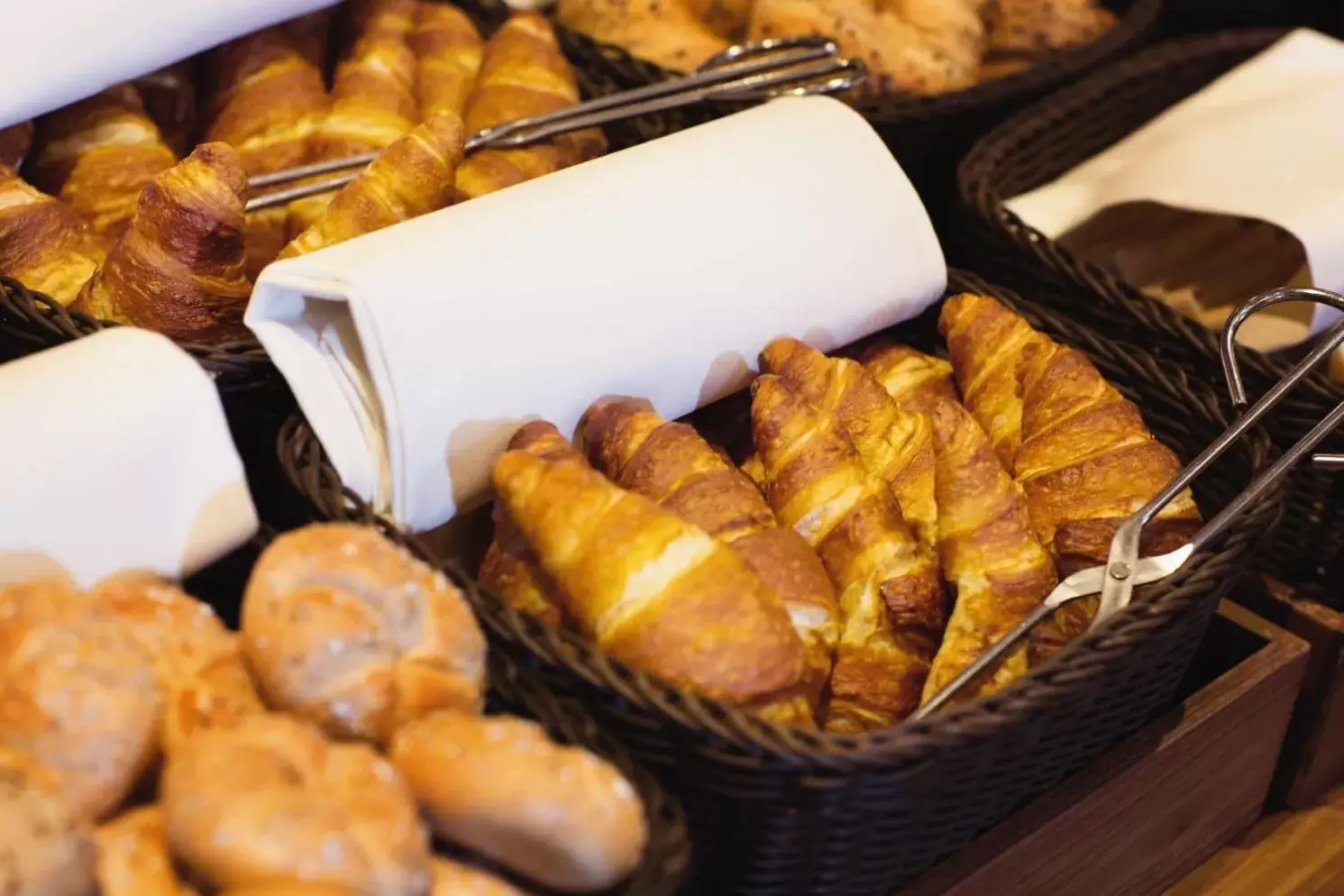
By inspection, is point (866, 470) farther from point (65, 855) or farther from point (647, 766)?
point (65, 855)

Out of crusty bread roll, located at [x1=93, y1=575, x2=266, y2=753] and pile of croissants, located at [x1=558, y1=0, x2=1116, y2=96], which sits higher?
pile of croissants, located at [x1=558, y1=0, x2=1116, y2=96]

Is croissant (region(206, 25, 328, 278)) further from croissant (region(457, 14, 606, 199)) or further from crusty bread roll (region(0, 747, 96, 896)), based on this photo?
crusty bread roll (region(0, 747, 96, 896))

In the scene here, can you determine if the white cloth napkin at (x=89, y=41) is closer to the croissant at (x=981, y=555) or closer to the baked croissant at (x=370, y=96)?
the baked croissant at (x=370, y=96)

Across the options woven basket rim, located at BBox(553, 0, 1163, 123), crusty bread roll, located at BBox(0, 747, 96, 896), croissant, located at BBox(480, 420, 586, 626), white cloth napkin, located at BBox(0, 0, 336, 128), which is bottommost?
croissant, located at BBox(480, 420, 586, 626)

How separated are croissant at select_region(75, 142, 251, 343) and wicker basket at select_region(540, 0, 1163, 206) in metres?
0.58

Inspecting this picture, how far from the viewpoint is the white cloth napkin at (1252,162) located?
135 cm

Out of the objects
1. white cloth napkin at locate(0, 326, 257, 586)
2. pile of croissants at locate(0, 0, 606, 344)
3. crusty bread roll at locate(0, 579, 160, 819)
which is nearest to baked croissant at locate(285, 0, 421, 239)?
pile of croissants at locate(0, 0, 606, 344)

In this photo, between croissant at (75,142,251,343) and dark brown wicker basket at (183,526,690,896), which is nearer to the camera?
dark brown wicker basket at (183,526,690,896)

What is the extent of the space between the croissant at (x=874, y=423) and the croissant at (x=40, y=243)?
2.01 feet

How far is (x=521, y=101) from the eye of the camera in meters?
1.35

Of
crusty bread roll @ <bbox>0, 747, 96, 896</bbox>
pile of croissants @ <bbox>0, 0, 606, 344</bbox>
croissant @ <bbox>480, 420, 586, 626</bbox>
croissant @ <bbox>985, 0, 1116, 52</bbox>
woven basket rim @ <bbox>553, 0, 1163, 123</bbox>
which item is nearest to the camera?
crusty bread roll @ <bbox>0, 747, 96, 896</bbox>

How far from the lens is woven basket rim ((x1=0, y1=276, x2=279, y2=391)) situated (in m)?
0.99

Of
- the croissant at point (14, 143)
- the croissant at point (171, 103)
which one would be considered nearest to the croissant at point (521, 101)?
the croissant at point (171, 103)

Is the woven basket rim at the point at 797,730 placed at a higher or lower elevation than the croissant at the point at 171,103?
lower
